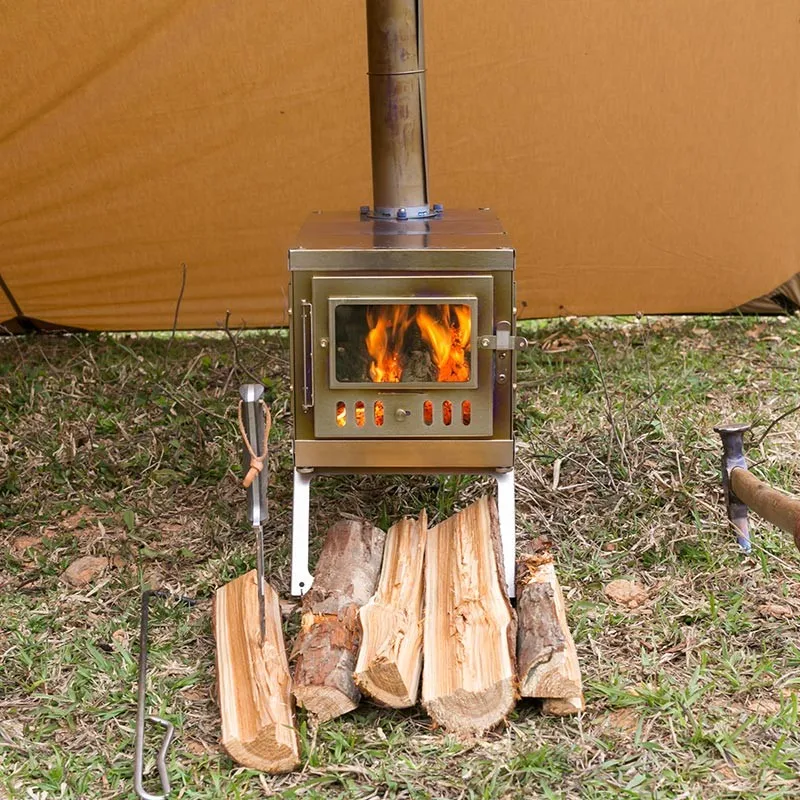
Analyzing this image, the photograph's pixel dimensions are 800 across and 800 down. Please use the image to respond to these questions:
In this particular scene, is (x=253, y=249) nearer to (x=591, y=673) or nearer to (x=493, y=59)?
(x=493, y=59)

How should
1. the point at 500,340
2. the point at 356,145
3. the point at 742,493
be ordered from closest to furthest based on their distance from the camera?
the point at 500,340 < the point at 742,493 < the point at 356,145

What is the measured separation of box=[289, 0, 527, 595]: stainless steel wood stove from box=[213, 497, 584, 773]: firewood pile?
16cm

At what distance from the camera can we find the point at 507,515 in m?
2.72

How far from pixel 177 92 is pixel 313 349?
2.07 m

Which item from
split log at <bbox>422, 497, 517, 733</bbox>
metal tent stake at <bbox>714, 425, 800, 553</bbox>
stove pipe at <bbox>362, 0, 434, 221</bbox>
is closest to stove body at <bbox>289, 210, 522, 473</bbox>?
split log at <bbox>422, 497, 517, 733</bbox>

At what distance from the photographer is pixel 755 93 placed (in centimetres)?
446

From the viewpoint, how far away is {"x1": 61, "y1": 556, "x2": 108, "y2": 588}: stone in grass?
2824 millimetres

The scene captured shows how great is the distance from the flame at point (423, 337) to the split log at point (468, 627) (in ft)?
1.27

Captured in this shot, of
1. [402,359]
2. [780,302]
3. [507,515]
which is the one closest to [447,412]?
[402,359]

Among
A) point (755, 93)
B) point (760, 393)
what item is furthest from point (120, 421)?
point (755, 93)

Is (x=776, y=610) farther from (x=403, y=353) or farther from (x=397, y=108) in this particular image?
(x=397, y=108)

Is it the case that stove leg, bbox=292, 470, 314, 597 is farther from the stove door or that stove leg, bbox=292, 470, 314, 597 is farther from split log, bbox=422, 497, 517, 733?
split log, bbox=422, 497, 517, 733

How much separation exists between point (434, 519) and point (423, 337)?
2.10ft

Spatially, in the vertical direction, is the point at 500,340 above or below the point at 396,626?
above
